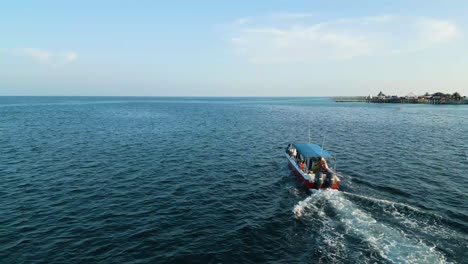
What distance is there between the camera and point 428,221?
20.7m

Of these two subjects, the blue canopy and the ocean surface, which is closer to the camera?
the ocean surface

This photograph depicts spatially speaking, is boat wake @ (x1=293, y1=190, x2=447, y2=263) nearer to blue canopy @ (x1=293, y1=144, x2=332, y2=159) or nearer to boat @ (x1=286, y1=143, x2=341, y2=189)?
boat @ (x1=286, y1=143, x2=341, y2=189)

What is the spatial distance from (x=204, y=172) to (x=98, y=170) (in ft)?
42.4

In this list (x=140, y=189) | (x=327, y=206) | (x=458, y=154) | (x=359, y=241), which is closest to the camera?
(x=359, y=241)

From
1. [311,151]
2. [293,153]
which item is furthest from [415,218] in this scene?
[293,153]

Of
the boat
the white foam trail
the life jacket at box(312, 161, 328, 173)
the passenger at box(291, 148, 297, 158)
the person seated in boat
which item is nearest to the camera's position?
the white foam trail

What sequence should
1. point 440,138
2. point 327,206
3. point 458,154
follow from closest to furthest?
point 327,206, point 458,154, point 440,138

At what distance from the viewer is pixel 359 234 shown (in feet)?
62.1

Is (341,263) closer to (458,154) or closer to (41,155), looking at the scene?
(458,154)

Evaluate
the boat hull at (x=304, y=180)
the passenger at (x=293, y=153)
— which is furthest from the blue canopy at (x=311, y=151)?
the boat hull at (x=304, y=180)

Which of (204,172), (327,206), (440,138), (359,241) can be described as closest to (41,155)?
(204,172)

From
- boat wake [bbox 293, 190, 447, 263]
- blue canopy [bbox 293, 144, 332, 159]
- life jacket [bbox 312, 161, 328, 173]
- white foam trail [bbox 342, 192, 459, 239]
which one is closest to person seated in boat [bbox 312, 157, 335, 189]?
life jacket [bbox 312, 161, 328, 173]

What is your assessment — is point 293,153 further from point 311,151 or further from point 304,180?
point 304,180

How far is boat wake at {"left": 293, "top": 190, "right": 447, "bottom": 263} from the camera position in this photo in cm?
1642
